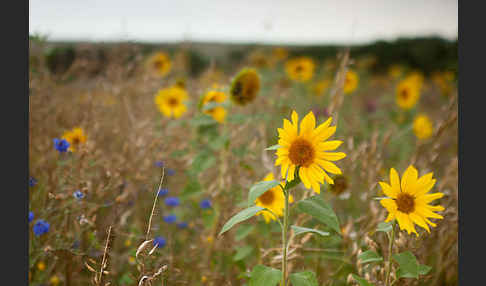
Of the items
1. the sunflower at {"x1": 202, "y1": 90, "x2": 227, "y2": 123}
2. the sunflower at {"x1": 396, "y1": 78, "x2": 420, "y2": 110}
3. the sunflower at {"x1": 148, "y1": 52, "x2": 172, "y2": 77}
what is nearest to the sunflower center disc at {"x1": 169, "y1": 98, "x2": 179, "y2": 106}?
the sunflower at {"x1": 202, "y1": 90, "x2": 227, "y2": 123}

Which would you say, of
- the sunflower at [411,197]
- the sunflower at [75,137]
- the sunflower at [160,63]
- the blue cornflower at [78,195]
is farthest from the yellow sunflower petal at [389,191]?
the sunflower at [160,63]

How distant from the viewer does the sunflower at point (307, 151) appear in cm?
102

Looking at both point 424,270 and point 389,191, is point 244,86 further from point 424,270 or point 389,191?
point 424,270

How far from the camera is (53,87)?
2.48 meters

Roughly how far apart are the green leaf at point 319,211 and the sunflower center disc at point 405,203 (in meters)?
0.24

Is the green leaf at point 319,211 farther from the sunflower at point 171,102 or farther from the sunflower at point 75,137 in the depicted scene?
the sunflower at point 171,102

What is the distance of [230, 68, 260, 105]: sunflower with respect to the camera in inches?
76.5

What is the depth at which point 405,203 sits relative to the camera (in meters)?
1.11

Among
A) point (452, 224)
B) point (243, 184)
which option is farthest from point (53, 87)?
point (452, 224)

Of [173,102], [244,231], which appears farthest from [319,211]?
[173,102]

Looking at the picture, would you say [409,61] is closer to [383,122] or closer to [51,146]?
[383,122]

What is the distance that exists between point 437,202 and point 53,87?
254 centimetres

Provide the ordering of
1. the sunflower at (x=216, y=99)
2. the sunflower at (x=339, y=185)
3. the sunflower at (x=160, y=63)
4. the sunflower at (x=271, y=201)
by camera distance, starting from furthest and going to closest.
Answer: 1. the sunflower at (x=160, y=63)
2. the sunflower at (x=216, y=99)
3. the sunflower at (x=339, y=185)
4. the sunflower at (x=271, y=201)

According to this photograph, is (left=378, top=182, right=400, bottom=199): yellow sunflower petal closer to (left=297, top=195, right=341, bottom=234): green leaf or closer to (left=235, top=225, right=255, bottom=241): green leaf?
(left=297, top=195, right=341, bottom=234): green leaf
